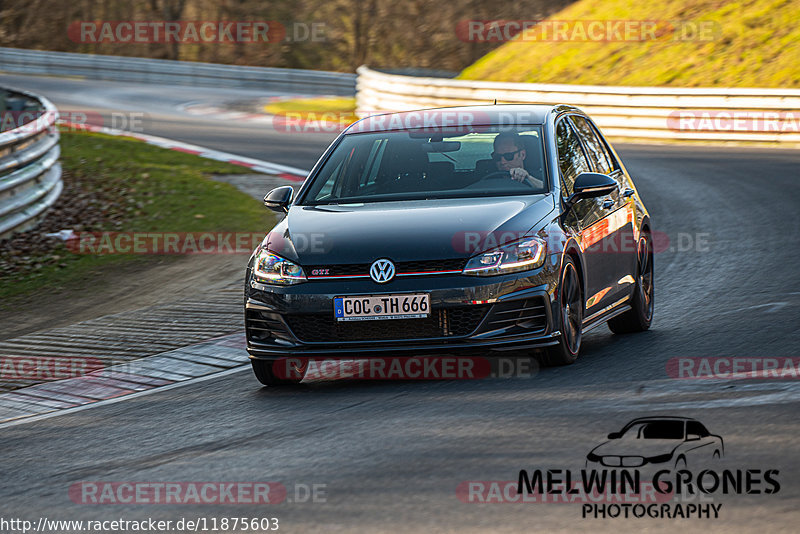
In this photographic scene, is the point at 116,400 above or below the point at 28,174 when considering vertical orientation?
below

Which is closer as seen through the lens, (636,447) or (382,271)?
(636,447)

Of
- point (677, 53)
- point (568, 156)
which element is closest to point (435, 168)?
point (568, 156)

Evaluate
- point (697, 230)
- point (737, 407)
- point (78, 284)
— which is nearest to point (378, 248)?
point (737, 407)

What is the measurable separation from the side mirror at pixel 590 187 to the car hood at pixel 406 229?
7.2 inches

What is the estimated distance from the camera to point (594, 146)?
29.5ft

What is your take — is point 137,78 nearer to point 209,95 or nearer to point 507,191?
point 209,95

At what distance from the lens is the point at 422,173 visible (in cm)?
802

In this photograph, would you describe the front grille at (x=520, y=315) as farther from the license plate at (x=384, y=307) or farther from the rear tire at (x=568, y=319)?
the license plate at (x=384, y=307)

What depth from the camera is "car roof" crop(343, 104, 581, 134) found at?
8.30m

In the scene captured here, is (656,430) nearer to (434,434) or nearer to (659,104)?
(434,434)

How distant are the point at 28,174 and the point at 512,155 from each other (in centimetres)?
820

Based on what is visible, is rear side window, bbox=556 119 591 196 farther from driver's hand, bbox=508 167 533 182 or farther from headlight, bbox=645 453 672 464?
headlight, bbox=645 453 672 464

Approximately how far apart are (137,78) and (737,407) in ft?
128

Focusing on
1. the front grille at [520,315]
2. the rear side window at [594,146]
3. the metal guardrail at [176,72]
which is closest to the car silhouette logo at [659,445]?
the front grille at [520,315]
